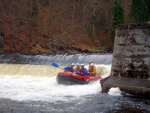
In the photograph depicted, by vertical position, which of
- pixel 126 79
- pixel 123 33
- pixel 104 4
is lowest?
pixel 126 79

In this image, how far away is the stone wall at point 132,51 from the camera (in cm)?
1140

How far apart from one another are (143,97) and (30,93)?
5044 mm

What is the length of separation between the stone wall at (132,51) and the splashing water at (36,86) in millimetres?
1758

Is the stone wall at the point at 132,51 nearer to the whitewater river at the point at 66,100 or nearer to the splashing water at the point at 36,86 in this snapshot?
the whitewater river at the point at 66,100

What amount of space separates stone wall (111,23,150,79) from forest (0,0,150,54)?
1984 cm

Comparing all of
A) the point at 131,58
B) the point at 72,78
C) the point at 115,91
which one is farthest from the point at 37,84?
the point at 131,58

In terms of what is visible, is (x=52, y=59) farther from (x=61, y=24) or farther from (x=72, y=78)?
(x=61, y=24)

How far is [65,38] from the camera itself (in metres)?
37.2

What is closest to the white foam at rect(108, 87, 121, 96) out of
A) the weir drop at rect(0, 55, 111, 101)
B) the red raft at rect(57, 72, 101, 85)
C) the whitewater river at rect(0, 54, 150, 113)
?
the whitewater river at rect(0, 54, 150, 113)

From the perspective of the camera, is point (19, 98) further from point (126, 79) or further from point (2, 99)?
point (126, 79)

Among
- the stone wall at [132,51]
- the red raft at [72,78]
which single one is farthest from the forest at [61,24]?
the stone wall at [132,51]

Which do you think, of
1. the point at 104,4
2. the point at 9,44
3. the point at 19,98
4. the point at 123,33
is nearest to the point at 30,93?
the point at 19,98

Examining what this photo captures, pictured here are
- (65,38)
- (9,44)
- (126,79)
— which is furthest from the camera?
(65,38)

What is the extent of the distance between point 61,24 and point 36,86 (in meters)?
27.4
